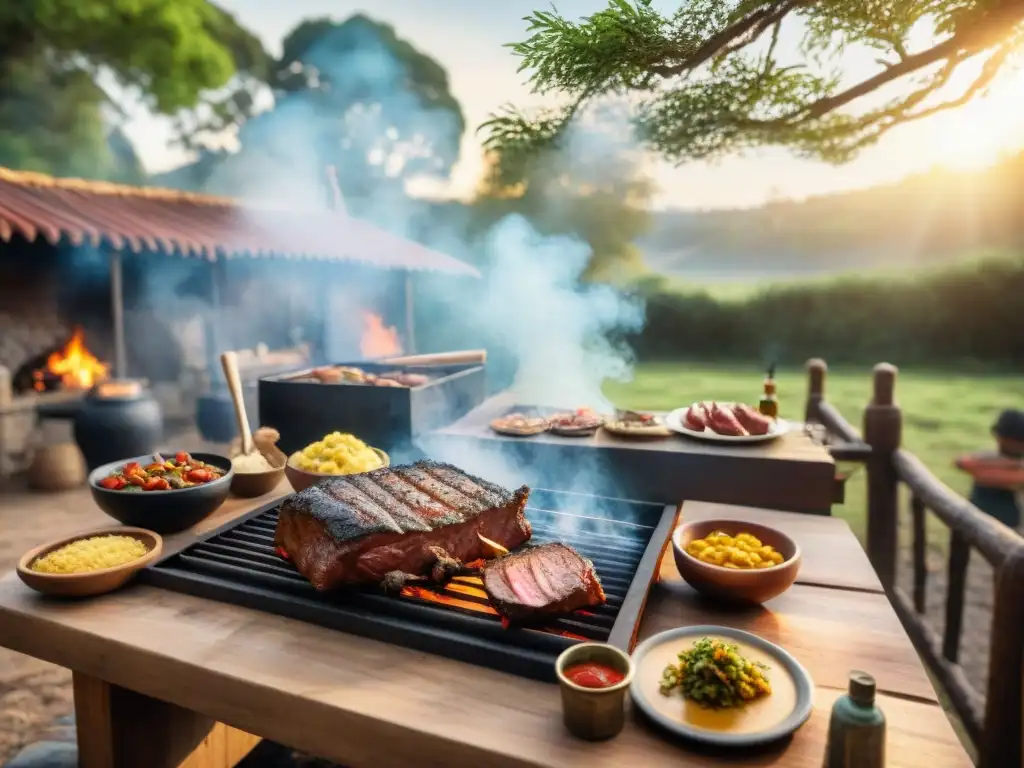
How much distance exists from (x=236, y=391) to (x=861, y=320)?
22.3 m

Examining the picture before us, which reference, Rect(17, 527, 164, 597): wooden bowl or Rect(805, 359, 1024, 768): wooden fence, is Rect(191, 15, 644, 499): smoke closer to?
Rect(805, 359, 1024, 768): wooden fence

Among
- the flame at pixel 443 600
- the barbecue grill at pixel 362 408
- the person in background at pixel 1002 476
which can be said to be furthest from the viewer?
the person in background at pixel 1002 476

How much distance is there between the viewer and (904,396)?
1752cm

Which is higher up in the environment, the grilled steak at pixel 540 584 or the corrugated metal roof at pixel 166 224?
the corrugated metal roof at pixel 166 224

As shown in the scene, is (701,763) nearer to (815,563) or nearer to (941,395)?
(815,563)

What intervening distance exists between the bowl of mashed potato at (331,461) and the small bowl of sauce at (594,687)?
180 centimetres

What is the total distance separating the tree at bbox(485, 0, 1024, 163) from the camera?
2410 mm

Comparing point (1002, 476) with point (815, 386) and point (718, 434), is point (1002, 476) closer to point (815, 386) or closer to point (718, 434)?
point (815, 386)

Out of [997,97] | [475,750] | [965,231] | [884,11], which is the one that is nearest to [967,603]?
[997,97]

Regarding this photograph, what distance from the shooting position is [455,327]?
66.5 feet

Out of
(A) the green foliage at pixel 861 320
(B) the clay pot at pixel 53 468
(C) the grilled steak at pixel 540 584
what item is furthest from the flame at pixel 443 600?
(A) the green foliage at pixel 861 320

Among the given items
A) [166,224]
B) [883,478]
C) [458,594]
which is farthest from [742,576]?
[166,224]

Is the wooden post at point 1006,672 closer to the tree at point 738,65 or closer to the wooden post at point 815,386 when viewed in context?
the tree at point 738,65

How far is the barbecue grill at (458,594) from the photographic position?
2.11 meters
